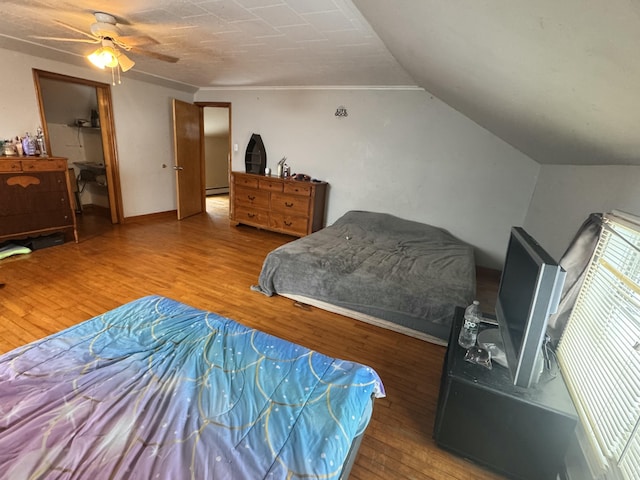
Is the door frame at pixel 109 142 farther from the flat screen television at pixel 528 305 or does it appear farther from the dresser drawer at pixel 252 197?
the flat screen television at pixel 528 305

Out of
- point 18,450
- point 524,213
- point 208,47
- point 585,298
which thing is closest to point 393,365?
point 585,298

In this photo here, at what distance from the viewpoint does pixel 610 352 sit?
117cm

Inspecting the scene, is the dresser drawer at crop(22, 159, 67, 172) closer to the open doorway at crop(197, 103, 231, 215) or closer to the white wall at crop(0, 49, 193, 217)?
the white wall at crop(0, 49, 193, 217)

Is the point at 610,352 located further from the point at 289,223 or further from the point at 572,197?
the point at 289,223

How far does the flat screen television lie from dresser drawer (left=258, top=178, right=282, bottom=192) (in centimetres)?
342

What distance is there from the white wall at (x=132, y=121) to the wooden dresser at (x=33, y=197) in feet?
1.85

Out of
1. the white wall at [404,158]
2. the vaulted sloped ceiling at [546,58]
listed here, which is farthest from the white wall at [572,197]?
the white wall at [404,158]

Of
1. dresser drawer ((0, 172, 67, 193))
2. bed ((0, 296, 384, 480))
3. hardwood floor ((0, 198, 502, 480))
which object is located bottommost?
hardwood floor ((0, 198, 502, 480))

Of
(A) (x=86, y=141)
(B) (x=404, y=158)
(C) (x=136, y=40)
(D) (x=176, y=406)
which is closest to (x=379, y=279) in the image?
(D) (x=176, y=406)

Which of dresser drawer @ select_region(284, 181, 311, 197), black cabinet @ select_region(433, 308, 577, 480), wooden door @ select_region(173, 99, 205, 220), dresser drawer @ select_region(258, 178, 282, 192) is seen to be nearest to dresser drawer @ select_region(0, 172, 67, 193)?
wooden door @ select_region(173, 99, 205, 220)

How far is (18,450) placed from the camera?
0.86 metres

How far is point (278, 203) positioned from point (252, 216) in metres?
0.55

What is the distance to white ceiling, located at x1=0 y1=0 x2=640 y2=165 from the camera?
77 centimetres

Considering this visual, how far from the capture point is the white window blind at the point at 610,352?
1.01 m
